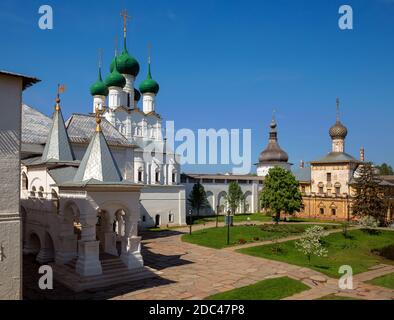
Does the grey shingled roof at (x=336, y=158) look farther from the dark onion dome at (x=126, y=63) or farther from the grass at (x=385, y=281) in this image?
the grass at (x=385, y=281)

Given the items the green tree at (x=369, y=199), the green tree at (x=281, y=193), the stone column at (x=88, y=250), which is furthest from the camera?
the green tree at (x=281, y=193)

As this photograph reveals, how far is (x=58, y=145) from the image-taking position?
68.4 feet

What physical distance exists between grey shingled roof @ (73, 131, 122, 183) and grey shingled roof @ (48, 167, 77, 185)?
163 centimetres

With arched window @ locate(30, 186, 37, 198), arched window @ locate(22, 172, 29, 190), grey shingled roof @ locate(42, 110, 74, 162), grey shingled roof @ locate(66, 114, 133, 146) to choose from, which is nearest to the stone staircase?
arched window @ locate(30, 186, 37, 198)

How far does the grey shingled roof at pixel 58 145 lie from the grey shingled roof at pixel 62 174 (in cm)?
152

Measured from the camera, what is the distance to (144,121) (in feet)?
128

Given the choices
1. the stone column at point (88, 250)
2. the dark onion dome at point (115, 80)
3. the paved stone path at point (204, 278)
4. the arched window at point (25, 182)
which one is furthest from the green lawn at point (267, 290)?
the dark onion dome at point (115, 80)

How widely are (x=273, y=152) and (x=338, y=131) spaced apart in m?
12.8

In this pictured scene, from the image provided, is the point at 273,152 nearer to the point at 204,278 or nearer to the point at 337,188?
the point at 337,188

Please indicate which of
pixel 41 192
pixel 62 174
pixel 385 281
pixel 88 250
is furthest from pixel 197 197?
pixel 88 250

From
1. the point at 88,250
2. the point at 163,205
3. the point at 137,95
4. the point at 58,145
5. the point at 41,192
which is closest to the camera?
the point at 88,250

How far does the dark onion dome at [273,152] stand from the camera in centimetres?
5816

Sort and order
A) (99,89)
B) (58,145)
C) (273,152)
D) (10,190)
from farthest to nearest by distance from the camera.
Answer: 1. (273,152)
2. (99,89)
3. (58,145)
4. (10,190)
